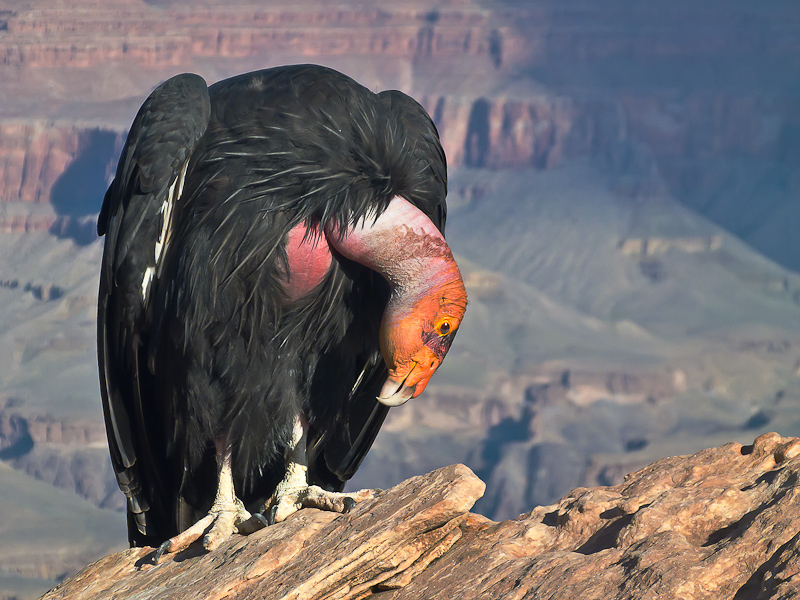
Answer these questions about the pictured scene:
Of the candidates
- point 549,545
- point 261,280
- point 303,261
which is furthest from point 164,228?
point 549,545

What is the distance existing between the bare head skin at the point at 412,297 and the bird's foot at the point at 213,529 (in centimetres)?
124

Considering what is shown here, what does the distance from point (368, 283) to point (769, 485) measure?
241cm

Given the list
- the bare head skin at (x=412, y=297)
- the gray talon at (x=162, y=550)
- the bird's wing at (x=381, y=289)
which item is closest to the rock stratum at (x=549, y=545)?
the gray talon at (x=162, y=550)

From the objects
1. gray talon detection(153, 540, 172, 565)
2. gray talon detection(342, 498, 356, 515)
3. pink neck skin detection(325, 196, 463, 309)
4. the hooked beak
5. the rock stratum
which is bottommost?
gray talon detection(153, 540, 172, 565)

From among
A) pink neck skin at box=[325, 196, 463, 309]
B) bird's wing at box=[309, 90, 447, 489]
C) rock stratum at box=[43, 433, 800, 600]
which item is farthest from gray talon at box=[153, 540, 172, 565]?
pink neck skin at box=[325, 196, 463, 309]

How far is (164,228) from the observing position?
17.8ft

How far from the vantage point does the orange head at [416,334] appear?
496 cm

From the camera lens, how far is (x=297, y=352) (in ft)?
18.8

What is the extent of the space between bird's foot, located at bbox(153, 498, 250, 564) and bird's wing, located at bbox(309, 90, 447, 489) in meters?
0.80

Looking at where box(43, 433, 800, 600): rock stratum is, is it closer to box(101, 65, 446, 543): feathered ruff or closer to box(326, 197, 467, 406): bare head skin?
box(326, 197, 467, 406): bare head skin

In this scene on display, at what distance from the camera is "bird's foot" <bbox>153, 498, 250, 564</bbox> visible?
5375mm

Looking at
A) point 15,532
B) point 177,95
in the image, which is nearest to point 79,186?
point 15,532

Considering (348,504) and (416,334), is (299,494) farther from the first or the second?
(416,334)

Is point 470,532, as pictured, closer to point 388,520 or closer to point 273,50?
point 388,520
